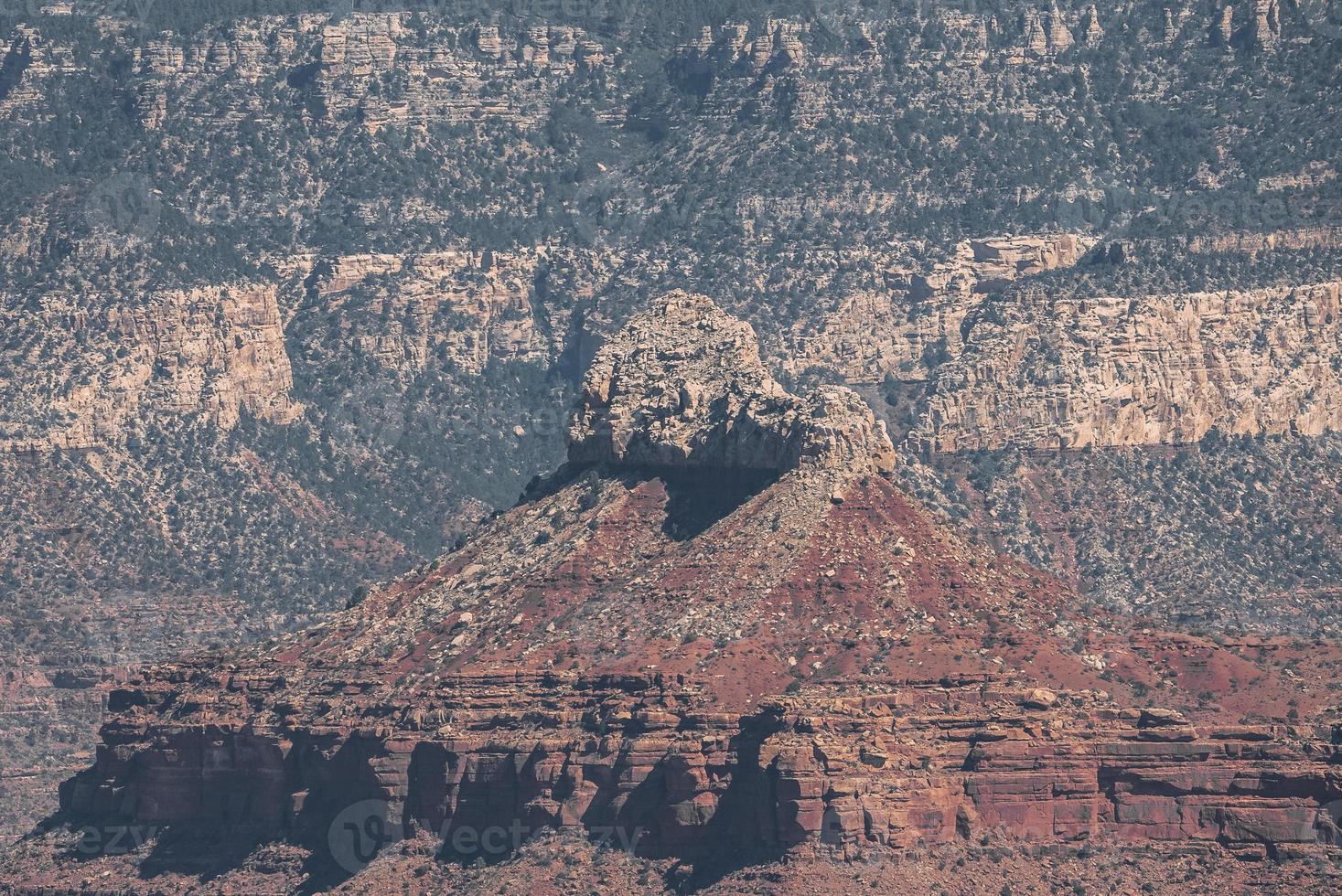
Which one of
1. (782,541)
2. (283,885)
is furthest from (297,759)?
(782,541)
